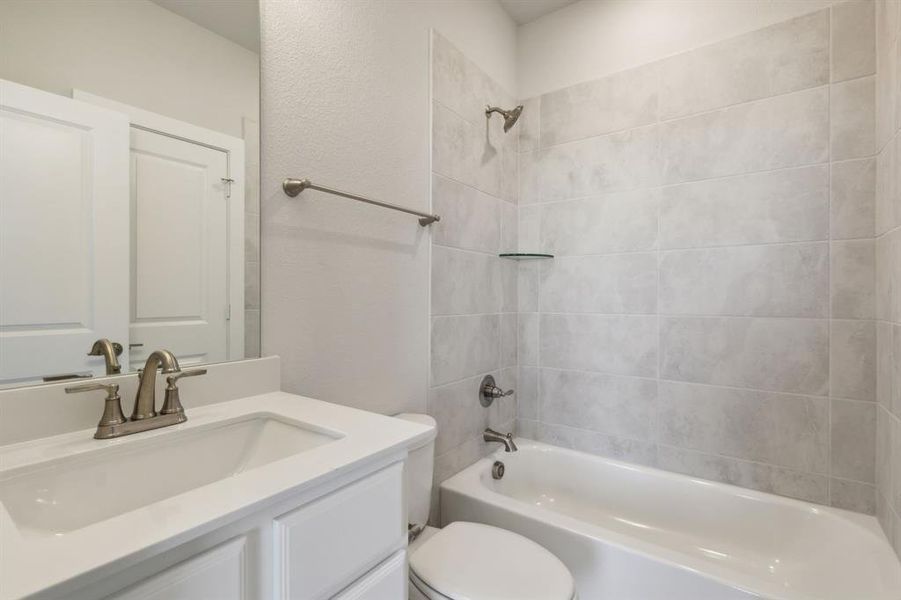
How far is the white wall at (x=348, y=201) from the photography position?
3.81 feet

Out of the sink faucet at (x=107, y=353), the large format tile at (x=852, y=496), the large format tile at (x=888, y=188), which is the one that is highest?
the large format tile at (x=888, y=188)

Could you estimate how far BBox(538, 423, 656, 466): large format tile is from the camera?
1.90m

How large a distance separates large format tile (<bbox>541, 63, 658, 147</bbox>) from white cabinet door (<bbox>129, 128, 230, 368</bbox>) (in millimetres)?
1616

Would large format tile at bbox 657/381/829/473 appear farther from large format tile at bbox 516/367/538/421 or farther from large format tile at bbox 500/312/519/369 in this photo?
large format tile at bbox 500/312/519/369

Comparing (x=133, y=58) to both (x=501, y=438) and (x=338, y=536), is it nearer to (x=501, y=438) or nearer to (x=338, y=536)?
(x=338, y=536)

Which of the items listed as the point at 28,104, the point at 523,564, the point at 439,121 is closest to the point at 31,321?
the point at 28,104

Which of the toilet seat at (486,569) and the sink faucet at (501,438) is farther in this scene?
the sink faucet at (501,438)

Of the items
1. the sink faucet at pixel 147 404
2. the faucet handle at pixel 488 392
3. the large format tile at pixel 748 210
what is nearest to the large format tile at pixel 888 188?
the large format tile at pixel 748 210

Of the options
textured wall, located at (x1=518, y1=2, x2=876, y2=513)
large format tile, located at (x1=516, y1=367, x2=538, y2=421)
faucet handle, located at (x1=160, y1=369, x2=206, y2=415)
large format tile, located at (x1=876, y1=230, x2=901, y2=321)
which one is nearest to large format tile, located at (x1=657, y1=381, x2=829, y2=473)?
textured wall, located at (x1=518, y1=2, x2=876, y2=513)

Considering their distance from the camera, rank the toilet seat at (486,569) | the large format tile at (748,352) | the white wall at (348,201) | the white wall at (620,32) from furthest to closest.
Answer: the white wall at (620,32) < the large format tile at (748,352) < the white wall at (348,201) < the toilet seat at (486,569)

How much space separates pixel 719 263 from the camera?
1.72 metres

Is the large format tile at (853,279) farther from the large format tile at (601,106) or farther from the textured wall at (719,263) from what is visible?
the large format tile at (601,106)

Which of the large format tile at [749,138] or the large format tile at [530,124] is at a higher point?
the large format tile at [530,124]

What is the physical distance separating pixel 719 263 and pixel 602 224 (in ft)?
1.66
